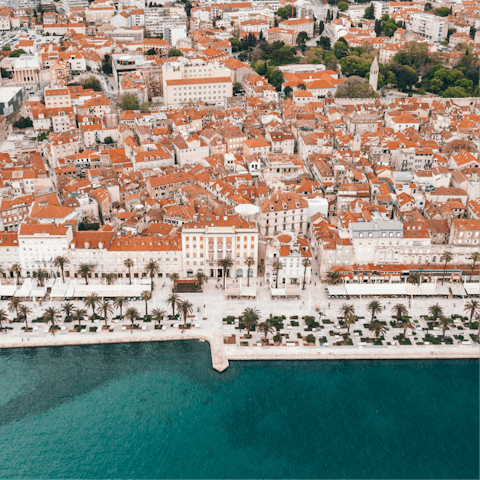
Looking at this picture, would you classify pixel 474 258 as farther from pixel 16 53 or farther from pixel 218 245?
pixel 16 53

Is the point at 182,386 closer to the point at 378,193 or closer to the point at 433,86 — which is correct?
the point at 378,193

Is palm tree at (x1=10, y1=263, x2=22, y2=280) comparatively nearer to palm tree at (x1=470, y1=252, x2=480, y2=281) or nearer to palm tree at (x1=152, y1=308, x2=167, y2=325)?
palm tree at (x1=152, y1=308, x2=167, y2=325)

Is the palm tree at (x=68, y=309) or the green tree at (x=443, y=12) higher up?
the green tree at (x=443, y=12)

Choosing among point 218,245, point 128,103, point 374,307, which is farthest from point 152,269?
point 128,103

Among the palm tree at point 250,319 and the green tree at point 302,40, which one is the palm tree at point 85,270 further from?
the green tree at point 302,40

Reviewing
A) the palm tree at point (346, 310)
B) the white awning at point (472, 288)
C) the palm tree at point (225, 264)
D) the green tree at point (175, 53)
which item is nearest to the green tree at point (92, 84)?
the green tree at point (175, 53)
